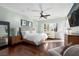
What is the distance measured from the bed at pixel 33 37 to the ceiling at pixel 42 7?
0.25 meters

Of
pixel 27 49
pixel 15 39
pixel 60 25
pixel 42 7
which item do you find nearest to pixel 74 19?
pixel 60 25

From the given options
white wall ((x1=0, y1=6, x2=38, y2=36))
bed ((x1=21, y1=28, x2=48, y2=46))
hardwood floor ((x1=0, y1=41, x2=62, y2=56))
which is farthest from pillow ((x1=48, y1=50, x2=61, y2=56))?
white wall ((x1=0, y1=6, x2=38, y2=36))

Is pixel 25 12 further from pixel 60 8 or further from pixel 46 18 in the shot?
pixel 60 8

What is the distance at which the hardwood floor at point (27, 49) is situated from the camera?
1844mm

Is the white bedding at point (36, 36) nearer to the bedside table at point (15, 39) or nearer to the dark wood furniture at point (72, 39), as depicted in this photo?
the bedside table at point (15, 39)

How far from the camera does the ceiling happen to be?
181 cm

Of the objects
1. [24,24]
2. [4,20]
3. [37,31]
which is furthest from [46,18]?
[4,20]

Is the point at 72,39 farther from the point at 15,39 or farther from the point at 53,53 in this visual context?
the point at 15,39

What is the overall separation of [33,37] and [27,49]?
0.72 ft

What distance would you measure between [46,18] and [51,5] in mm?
224

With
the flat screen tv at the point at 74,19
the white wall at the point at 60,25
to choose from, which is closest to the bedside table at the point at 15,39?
the white wall at the point at 60,25

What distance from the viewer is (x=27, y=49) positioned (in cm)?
184

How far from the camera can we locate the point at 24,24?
6.04ft

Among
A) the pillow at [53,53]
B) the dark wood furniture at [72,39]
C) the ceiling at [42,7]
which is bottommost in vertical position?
the pillow at [53,53]
